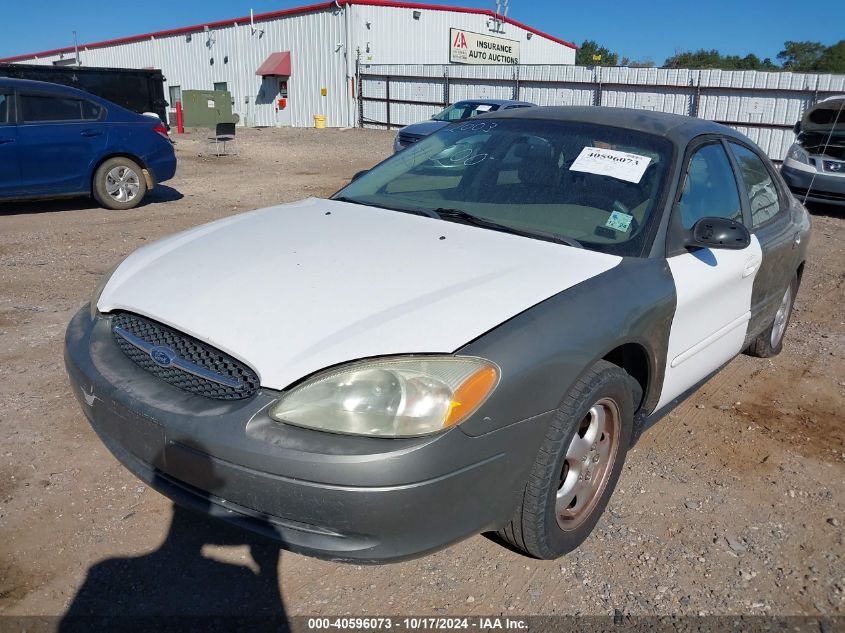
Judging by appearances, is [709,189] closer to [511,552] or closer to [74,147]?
[511,552]

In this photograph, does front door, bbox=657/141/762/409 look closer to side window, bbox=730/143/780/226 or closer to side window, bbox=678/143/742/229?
side window, bbox=678/143/742/229

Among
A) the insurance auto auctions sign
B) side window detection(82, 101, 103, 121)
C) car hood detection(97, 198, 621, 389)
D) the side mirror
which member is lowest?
car hood detection(97, 198, 621, 389)

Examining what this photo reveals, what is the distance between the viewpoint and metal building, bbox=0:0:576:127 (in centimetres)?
2916

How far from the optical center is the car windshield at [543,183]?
2.91m

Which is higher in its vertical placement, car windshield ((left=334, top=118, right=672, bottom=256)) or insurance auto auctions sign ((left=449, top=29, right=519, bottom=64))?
insurance auto auctions sign ((left=449, top=29, right=519, bottom=64))

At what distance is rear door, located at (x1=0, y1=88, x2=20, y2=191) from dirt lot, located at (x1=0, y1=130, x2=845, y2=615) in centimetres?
461

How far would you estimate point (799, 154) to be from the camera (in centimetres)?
1047

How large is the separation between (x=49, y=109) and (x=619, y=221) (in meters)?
8.09

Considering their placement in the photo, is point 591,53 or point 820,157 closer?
point 820,157

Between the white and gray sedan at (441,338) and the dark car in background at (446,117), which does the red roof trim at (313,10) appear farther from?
the white and gray sedan at (441,338)

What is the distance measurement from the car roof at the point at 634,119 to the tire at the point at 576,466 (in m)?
1.27

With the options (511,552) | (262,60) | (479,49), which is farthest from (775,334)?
(479,49)

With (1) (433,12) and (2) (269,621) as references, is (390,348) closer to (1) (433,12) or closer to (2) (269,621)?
(2) (269,621)

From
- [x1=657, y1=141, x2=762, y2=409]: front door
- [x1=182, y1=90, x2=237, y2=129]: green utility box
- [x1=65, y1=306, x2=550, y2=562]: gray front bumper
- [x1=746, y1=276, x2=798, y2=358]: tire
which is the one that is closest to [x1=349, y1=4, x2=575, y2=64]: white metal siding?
[x1=182, y1=90, x2=237, y2=129]: green utility box
